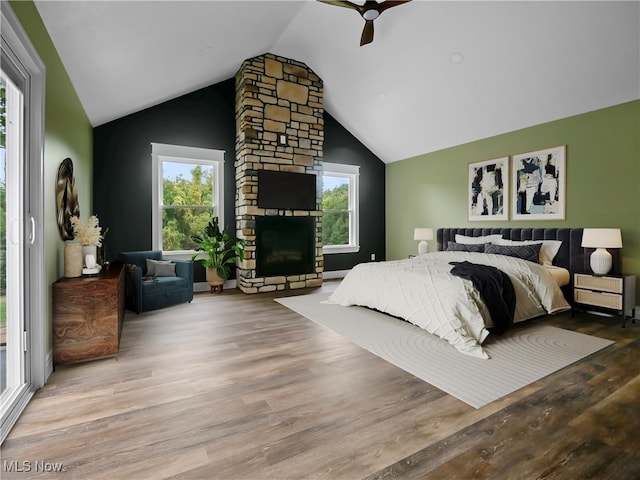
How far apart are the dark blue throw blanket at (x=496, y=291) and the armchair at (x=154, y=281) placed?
11.5 feet

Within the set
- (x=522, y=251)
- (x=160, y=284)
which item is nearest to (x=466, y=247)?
(x=522, y=251)

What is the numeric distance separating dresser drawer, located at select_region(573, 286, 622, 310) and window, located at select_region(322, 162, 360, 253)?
4.05m

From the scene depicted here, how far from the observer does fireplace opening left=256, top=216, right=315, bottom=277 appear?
577cm

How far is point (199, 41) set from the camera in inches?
156

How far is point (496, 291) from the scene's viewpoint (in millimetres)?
3322

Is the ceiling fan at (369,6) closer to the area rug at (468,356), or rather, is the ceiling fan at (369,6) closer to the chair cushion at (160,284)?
the area rug at (468,356)

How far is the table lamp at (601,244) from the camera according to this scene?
12.6ft

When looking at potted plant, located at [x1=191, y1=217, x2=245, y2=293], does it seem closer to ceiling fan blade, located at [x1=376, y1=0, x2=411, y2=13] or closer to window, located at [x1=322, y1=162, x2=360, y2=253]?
window, located at [x1=322, y1=162, x2=360, y2=253]

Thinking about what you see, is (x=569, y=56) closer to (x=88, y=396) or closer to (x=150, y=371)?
(x=150, y=371)

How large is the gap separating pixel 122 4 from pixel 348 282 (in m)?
3.65

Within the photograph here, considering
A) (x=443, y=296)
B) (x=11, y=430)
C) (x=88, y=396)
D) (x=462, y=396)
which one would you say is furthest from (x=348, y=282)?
(x=11, y=430)

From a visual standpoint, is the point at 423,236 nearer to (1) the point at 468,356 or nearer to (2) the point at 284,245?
(2) the point at 284,245

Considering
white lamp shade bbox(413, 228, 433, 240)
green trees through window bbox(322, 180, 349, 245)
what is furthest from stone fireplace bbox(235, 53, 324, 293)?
white lamp shade bbox(413, 228, 433, 240)

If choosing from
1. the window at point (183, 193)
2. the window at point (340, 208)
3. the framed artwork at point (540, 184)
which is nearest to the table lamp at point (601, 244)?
the framed artwork at point (540, 184)
